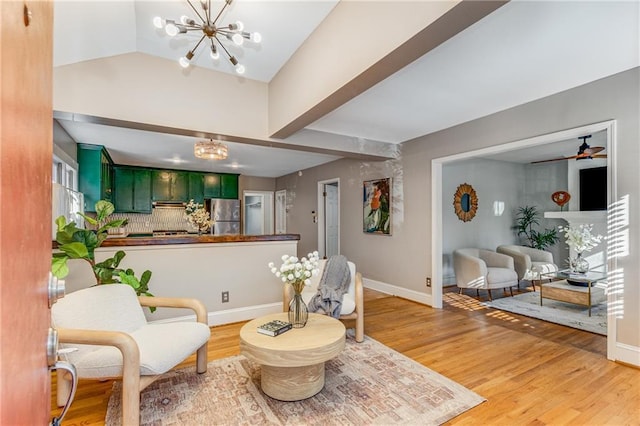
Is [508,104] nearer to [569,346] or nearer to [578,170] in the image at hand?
[569,346]

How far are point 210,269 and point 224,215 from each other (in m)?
4.07

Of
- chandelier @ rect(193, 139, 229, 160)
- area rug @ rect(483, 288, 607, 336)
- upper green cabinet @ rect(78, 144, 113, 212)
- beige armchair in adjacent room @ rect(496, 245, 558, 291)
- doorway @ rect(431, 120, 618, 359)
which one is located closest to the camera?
doorway @ rect(431, 120, 618, 359)

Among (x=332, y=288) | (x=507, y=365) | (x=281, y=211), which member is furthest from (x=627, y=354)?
(x=281, y=211)

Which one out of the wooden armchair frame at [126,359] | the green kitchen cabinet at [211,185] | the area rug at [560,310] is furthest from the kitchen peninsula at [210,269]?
the green kitchen cabinet at [211,185]

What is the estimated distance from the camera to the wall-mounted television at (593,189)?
539cm

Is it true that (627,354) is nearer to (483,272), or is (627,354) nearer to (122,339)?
(483,272)

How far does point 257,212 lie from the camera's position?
826 centimetres

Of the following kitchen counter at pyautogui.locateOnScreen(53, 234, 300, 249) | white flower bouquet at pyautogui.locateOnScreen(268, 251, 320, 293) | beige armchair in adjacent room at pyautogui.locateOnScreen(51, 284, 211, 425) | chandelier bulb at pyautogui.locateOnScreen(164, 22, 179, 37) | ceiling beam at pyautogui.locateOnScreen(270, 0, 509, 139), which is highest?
chandelier bulb at pyautogui.locateOnScreen(164, 22, 179, 37)

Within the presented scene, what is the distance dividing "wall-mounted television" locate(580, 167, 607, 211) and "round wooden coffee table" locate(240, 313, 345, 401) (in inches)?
228

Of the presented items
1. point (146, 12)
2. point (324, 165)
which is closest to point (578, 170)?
point (324, 165)

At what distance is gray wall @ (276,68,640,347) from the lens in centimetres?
256

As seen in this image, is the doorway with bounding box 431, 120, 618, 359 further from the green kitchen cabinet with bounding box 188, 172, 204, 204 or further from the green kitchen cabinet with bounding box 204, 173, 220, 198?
the green kitchen cabinet with bounding box 188, 172, 204, 204

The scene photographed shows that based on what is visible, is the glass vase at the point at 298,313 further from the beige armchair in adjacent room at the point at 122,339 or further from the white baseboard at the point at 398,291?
the white baseboard at the point at 398,291

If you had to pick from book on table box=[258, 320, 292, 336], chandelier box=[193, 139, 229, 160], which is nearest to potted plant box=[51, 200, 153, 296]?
book on table box=[258, 320, 292, 336]
